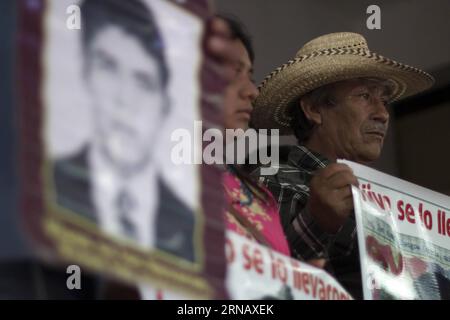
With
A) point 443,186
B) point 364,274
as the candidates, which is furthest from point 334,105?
point 443,186

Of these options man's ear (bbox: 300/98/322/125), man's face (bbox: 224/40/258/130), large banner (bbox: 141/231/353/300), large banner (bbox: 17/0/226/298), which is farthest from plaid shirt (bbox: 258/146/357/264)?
large banner (bbox: 17/0/226/298)

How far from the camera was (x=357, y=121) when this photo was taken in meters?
2.50

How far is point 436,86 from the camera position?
14.4 feet

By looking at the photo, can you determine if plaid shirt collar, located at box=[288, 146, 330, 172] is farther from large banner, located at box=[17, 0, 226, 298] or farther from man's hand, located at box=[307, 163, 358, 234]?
large banner, located at box=[17, 0, 226, 298]

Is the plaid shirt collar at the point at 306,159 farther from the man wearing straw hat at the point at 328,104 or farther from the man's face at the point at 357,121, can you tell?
the man's face at the point at 357,121

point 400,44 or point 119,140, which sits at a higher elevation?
point 400,44

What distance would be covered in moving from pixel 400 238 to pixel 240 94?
38cm

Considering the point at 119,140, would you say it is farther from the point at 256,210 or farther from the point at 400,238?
the point at 400,238

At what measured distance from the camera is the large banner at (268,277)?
1.43 metres

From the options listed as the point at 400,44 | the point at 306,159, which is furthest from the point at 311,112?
the point at 400,44

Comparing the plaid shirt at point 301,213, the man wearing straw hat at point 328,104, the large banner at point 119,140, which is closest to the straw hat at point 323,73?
the man wearing straw hat at point 328,104

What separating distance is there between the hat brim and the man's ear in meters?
0.02

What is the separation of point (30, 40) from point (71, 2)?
0.09 metres
